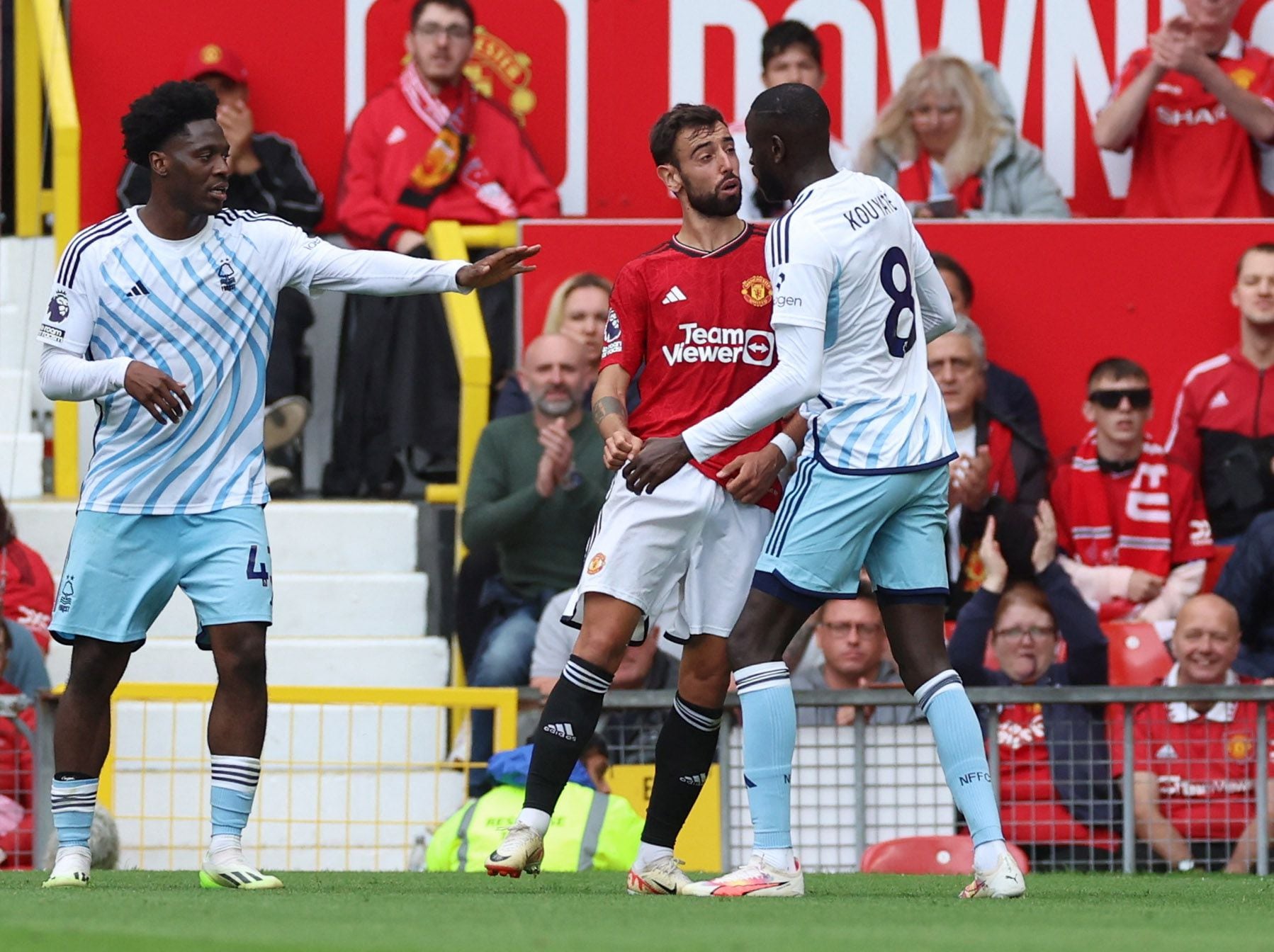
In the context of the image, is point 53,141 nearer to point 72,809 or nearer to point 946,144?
point 946,144

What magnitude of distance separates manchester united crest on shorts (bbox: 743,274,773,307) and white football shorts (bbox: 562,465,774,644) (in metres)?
0.51

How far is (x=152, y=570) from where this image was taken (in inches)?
268

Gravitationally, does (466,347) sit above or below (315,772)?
above

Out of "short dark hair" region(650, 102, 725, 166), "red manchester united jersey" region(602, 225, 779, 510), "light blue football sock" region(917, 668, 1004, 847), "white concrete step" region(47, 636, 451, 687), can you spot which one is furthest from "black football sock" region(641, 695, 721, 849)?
"white concrete step" region(47, 636, 451, 687)

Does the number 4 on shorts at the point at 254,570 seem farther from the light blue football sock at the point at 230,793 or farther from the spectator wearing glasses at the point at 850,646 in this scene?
the spectator wearing glasses at the point at 850,646

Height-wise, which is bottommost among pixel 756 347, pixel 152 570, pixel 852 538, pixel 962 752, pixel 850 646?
pixel 962 752

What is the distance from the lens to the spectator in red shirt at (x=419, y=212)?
37.6ft

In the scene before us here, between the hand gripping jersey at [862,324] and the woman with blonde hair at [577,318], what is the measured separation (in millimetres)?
4198

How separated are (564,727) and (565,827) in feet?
5.75

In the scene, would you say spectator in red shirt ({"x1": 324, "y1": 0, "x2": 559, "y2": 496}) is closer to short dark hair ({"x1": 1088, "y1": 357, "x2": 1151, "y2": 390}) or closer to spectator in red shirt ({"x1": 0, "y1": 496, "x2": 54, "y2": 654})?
spectator in red shirt ({"x1": 0, "y1": 496, "x2": 54, "y2": 654})

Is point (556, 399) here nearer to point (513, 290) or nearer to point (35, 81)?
point (513, 290)

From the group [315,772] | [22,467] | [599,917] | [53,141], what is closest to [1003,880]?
[599,917]

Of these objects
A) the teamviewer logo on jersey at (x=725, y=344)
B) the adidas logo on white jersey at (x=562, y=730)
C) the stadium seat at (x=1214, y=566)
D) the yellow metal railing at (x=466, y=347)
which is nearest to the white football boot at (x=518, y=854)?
the adidas logo on white jersey at (x=562, y=730)

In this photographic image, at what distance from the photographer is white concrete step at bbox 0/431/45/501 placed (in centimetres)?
1149
